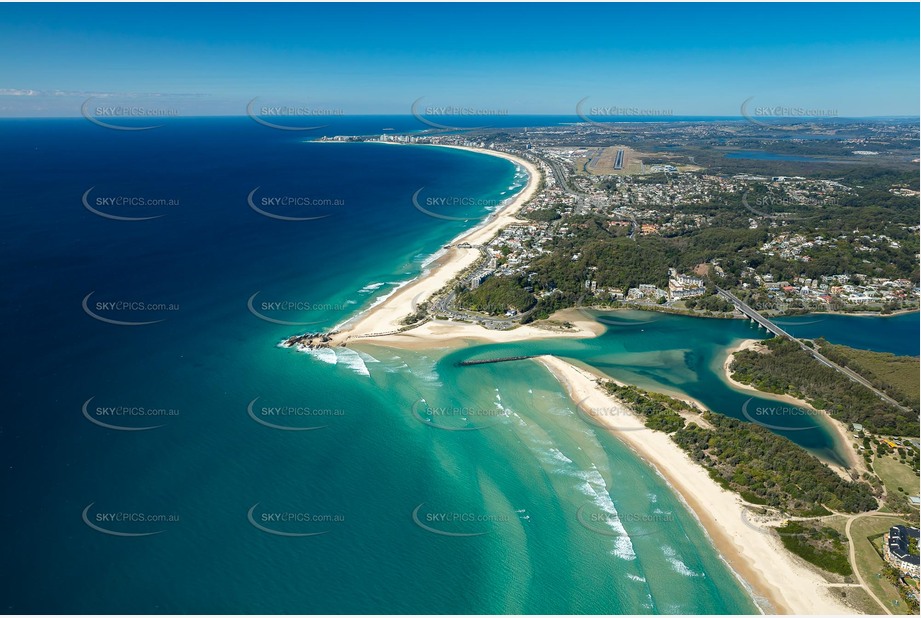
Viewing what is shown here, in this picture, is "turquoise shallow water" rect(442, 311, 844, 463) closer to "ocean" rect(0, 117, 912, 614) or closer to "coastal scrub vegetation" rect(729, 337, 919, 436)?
"ocean" rect(0, 117, 912, 614)

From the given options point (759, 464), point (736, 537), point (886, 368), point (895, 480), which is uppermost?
point (886, 368)

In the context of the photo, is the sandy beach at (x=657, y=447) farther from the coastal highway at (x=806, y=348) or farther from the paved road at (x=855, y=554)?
the coastal highway at (x=806, y=348)

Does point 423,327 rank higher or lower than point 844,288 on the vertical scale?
lower

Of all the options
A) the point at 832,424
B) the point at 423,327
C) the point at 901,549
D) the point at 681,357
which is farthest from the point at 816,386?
the point at 423,327

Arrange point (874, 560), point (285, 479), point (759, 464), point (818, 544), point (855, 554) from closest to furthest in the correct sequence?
point (874, 560)
point (855, 554)
point (818, 544)
point (285, 479)
point (759, 464)

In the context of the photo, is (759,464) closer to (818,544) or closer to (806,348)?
(818,544)

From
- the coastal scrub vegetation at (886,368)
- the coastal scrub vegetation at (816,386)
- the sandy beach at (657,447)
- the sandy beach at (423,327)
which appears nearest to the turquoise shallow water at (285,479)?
the sandy beach at (657,447)
